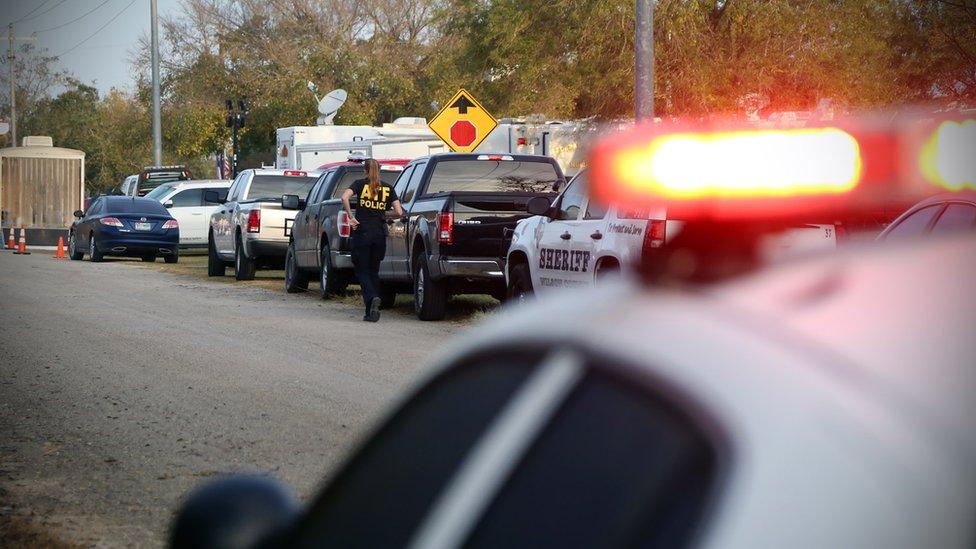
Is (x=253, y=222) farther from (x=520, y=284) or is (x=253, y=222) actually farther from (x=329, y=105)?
(x=329, y=105)

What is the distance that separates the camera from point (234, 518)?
6.86ft

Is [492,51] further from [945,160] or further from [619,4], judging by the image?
[945,160]

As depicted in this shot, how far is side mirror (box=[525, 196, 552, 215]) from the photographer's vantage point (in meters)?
13.8

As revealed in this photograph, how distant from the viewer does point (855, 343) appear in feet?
3.89

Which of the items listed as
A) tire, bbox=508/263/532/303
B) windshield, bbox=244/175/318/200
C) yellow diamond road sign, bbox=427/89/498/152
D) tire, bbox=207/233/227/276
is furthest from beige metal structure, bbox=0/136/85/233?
tire, bbox=508/263/532/303

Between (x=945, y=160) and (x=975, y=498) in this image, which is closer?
(x=975, y=498)

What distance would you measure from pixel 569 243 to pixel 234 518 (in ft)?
38.0

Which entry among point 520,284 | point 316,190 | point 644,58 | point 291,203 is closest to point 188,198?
point 291,203

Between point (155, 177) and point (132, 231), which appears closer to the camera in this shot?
point (132, 231)

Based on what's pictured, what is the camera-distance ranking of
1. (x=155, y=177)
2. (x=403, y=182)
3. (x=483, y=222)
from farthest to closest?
(x=155, y=177)
(x=403, y=182)
(x=483, y=222)

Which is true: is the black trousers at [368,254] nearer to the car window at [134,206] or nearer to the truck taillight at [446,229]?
the truck taillight at [446,229]

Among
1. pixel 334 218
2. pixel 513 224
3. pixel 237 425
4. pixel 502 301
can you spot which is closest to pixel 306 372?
pixel 237 425

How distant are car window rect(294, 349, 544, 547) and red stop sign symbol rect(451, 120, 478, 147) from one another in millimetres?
20605

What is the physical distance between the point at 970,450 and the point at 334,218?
18.2 metres
